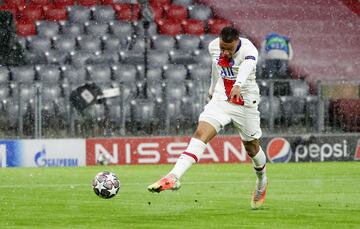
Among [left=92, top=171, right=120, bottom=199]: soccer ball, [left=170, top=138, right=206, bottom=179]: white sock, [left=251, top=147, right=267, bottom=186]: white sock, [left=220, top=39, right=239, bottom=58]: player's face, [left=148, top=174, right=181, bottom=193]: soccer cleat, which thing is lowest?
[left=92, top=171, right=120, bottom=199]: soccer ball

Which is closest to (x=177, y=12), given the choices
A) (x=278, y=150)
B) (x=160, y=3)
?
(x=160, y=3)

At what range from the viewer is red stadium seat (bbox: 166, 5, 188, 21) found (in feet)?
105

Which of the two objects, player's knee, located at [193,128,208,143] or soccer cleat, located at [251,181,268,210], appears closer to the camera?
player's knee, located at [193,128,208,143]

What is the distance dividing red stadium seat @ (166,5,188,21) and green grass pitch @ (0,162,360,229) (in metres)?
10.5

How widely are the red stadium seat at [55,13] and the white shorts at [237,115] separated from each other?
18.2 metres

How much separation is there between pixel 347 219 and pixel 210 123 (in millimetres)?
2107

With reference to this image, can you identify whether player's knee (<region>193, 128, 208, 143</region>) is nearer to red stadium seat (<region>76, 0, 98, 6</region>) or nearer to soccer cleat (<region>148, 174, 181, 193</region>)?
soccer cleat (<region>148, 174, 181, 193</region>)

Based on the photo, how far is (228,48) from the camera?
12844 mm

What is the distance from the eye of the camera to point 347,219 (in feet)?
38.2

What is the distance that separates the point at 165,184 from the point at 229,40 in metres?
1.98

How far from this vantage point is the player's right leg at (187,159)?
11.7 metres

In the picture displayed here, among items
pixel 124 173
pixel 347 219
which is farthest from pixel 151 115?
pixel 347 219

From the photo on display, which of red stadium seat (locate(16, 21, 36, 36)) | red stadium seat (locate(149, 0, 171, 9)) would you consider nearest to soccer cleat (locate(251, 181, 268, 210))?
red stadium seat (locate(16, 21, 36, 36))

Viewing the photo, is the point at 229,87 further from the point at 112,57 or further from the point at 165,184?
the point at 112,57
